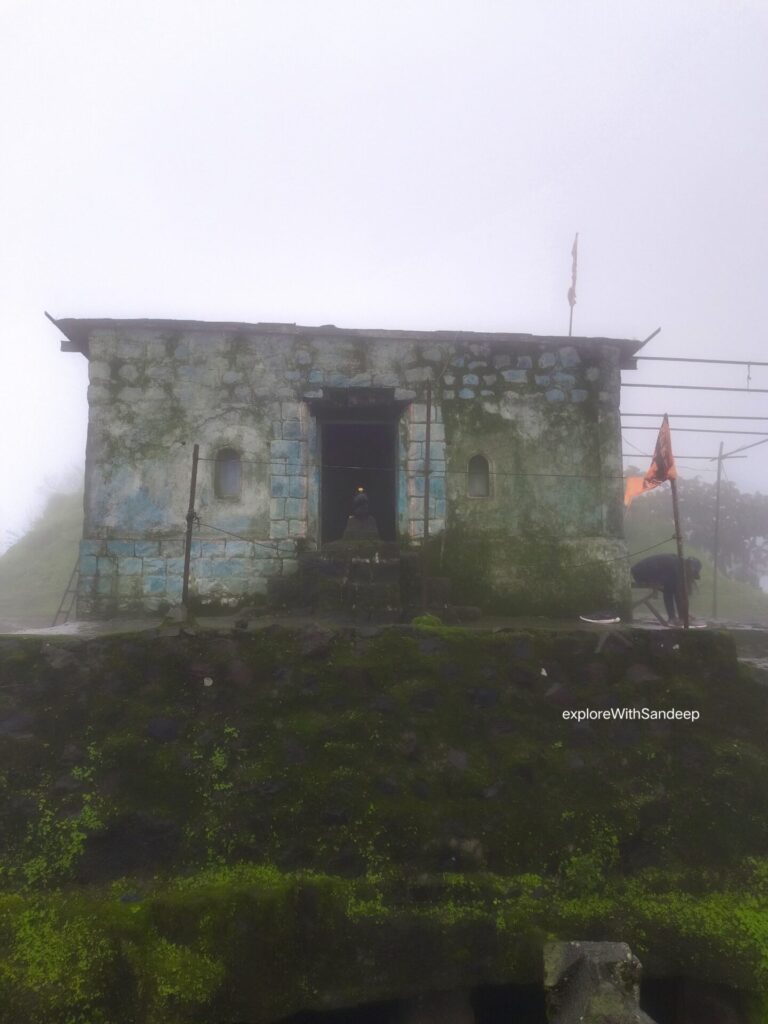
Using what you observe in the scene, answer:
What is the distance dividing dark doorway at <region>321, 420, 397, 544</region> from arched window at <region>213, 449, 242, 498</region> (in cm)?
365

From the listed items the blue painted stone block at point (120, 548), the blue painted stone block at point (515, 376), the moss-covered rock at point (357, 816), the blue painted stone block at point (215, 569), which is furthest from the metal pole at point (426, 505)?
the blue painted stone block at point (120, 548)

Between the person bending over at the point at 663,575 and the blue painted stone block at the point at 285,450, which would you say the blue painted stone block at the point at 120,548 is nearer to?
the blue painted stone block at the point at 285,450

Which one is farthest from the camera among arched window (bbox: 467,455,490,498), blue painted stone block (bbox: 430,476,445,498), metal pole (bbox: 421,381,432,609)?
arched window (bbox: 467,455,490,498)

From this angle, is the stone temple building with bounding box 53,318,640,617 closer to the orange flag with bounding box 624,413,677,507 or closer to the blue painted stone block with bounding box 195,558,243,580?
the blue painted stone block with bounding box 195,558,243,580

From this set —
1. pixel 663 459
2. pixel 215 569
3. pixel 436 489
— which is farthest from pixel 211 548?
pixel 663 459

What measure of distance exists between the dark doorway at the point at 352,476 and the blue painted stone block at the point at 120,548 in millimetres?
4438

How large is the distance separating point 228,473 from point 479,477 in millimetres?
3496

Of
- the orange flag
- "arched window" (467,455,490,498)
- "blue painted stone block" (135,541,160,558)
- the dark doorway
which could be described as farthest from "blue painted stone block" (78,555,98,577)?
the orange flag

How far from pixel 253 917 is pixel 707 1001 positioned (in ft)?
7.37

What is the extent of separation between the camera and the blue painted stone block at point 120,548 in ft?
27.7

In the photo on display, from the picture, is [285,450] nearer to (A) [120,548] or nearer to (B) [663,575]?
(A) [120,548]

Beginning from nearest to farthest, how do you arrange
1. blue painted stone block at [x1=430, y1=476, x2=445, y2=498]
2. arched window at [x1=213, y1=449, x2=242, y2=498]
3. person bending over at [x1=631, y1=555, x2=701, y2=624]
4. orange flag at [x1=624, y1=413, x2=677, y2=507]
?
orange flag at [x1=624, y1=413, x2=677, y2=507], arched window at [x1=213, y1=449, x2=242, y2=498], blue painted stone block at [x1=430, y1=476, x2=445, y2=498], person bending over at [x1=631, y1=555, x2=701, y2=624]

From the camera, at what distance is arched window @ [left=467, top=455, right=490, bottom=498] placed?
356 inches

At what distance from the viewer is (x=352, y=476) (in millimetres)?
13633
